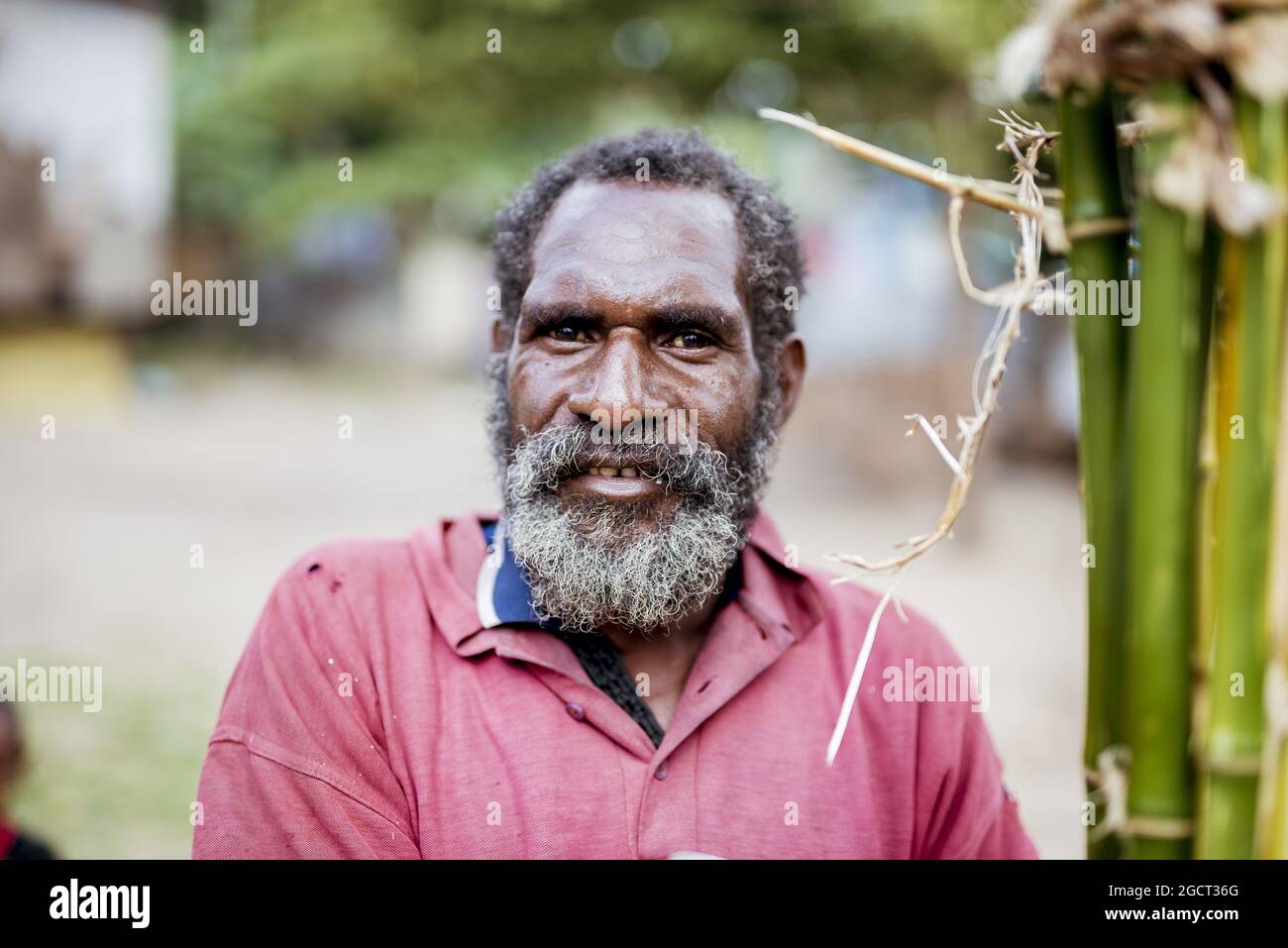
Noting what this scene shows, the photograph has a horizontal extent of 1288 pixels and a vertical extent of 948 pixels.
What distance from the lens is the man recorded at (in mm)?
1892

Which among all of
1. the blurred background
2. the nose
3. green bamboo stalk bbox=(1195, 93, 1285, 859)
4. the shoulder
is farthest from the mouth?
the blurred background

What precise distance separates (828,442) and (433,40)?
593 cm

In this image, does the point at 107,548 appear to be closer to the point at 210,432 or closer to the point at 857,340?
the point at 210,432

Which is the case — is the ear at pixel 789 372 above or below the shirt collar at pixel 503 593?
above

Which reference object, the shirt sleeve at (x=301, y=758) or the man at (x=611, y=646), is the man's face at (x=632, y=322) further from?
the shirt sleeve at (x=301, y=758)

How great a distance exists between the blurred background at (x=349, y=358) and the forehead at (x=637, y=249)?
9.65 feet

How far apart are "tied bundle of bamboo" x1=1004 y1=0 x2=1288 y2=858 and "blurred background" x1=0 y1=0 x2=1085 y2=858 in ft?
13.6

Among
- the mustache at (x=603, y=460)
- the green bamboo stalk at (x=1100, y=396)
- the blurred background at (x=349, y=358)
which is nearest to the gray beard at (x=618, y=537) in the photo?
the mustache at (x=603, y=460)

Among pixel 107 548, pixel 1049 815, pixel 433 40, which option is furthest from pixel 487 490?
pixel 1049 815

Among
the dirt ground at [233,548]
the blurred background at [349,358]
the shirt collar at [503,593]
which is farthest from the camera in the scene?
the blurred background at [349,358]

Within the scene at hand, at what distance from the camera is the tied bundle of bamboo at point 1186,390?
104cm

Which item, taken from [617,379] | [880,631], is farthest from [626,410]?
[880,631]

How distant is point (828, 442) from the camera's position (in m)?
13.0
